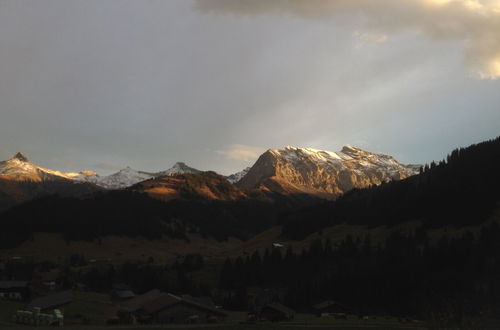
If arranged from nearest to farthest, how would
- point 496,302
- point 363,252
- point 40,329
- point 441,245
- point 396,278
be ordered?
point 40,329 → point 496,302 → point 396,278 → point 441,245 → point 363,252

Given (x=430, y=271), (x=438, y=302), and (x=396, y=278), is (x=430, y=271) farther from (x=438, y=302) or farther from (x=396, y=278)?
(x=438, y=302)

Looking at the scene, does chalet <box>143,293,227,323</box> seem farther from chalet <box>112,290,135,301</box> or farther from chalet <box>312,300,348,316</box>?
chalet <box>112,290,135,301</box>

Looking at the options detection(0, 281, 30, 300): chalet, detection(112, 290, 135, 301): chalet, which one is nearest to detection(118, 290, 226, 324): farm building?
detection(112, 290, 135, 301): chalet

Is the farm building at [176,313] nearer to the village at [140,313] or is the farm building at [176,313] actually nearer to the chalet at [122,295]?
the village at [140,313]

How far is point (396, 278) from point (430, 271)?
1006 centimetres

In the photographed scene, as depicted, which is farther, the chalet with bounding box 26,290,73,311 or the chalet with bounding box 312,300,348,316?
the chalet with bounding box 312,300,348,316

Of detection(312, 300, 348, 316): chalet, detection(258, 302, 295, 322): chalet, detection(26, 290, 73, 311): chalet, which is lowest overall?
detection(312, 300, 348, 316): chalet

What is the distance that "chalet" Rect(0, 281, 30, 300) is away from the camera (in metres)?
120

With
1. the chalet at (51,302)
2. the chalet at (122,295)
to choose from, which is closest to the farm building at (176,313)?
the chalet at (51,302)

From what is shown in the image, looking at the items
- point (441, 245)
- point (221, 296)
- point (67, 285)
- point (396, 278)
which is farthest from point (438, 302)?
point (67, 285)

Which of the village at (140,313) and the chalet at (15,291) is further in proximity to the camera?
Answer: the chalet at (15,291)

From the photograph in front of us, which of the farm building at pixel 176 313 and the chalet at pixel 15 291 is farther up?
the chalet at pixel 15 291

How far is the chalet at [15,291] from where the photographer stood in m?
Result: 120

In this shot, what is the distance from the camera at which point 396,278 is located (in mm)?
140125
